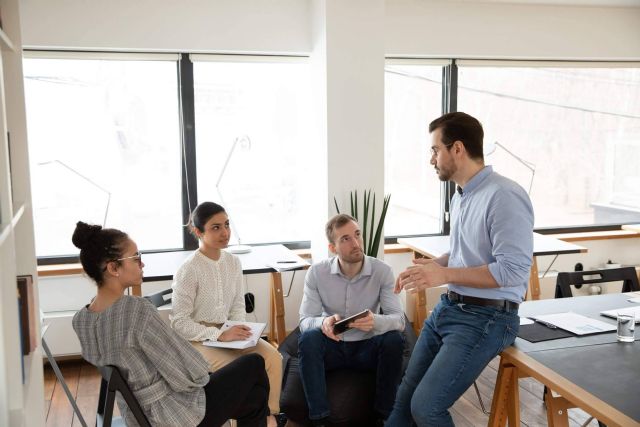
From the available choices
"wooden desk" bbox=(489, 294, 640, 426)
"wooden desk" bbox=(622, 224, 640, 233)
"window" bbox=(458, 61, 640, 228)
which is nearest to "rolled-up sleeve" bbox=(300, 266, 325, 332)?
"wooden desk" bbox=(489, 294, 640, 426)

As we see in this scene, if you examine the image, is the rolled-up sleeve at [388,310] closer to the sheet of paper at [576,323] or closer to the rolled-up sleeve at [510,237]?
the sheet of paper at [576,323]

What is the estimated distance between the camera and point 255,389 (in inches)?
96.7

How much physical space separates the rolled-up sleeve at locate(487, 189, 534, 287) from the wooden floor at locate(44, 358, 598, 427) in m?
1.31

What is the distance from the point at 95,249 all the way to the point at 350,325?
45.1 inches

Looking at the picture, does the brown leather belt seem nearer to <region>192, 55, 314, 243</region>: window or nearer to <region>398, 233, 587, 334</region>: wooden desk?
<region>398, 233, 587, 334</region>: wooden desk

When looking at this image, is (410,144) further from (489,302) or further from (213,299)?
(489,302)

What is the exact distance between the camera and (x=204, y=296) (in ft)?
9.75

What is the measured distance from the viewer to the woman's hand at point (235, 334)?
9.21 feet

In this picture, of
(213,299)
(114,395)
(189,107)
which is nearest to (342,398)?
(213,299)

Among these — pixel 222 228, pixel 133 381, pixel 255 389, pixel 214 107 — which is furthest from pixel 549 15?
pixel 133 381

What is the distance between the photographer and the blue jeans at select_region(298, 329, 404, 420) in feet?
9.20

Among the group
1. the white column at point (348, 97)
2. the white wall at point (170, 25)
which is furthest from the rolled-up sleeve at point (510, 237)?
the white wall at point (170, 25)

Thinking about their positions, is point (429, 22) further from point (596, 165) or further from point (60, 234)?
point (60, 234)

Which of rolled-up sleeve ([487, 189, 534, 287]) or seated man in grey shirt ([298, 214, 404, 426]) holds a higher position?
rolled-up sleeve ([487, 189, 534, 287])
